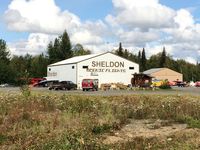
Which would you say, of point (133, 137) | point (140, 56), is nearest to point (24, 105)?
point (133, 137)

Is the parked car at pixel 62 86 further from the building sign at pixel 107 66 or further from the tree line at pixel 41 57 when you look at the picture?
the tree line at pixel 41 57

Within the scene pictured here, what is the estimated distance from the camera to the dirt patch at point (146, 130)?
43.9ft

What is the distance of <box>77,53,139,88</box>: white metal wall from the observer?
89312 mm

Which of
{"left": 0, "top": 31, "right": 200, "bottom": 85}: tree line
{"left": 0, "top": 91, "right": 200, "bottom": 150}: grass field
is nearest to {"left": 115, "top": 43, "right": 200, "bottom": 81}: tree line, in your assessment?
{"left": 0, "top": 31, "right": 200, "bottom": 85}: tree line

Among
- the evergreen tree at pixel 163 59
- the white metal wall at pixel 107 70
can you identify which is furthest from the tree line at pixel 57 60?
the white metal wall at pixel 107 70

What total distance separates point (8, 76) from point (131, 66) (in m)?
34.5

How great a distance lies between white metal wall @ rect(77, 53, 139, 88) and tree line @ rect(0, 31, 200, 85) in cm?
1260

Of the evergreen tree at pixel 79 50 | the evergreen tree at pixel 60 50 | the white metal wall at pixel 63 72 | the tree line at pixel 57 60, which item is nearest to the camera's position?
the white metal wall at pixel 63 72

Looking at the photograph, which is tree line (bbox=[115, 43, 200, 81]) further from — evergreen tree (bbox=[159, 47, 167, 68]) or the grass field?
the grass field

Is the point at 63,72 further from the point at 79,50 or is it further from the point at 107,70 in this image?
the point at 79,50

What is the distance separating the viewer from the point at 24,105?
19.5 m

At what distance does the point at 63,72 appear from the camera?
317ft

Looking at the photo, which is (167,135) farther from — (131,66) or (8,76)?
(8,76)

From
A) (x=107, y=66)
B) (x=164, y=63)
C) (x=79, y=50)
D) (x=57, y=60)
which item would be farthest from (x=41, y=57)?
(x=164, y=63)
